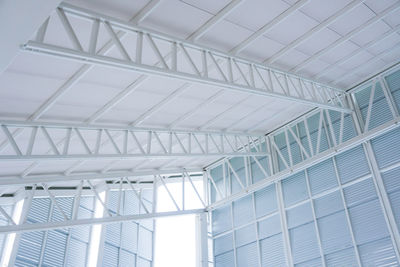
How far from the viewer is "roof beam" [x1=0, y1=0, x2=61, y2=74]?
5.52 m

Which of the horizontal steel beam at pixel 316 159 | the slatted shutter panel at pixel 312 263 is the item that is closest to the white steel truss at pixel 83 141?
the horizontal steel beam at pixel 316 159

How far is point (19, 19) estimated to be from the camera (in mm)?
5816

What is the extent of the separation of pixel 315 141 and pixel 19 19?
17568 millimetres

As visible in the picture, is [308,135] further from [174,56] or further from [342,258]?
[174,56]

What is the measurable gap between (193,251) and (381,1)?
61.5ft

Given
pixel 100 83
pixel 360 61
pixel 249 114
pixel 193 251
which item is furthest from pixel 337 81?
pixel 193 251

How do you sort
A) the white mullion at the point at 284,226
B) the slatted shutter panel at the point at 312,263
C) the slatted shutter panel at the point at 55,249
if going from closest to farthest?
the slatted shutter panel at the point at 312,263
the white mullion at the point at 284,226
the slatted shutter panel at the point at 55,249

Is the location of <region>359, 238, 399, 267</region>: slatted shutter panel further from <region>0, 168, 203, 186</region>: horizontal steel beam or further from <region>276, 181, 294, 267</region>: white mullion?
<region>0, 168, 203, 186</region>: horizontal steel beam

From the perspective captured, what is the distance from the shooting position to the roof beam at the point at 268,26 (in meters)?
12.2

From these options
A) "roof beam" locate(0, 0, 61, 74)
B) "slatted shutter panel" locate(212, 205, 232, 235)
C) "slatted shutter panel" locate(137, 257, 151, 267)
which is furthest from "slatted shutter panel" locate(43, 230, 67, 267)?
"roof beam" locate(0, 0, 61, 74)

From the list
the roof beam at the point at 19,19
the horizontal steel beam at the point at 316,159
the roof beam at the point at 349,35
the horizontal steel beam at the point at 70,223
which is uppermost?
the roof beam at the point at 349,35

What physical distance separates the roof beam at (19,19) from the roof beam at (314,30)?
10471 millimetres

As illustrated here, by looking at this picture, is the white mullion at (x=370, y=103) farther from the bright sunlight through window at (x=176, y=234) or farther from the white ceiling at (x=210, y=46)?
the bright sunlight through window at (x=176, y=234)

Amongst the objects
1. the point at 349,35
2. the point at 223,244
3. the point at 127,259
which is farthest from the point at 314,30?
the point at 127,259
